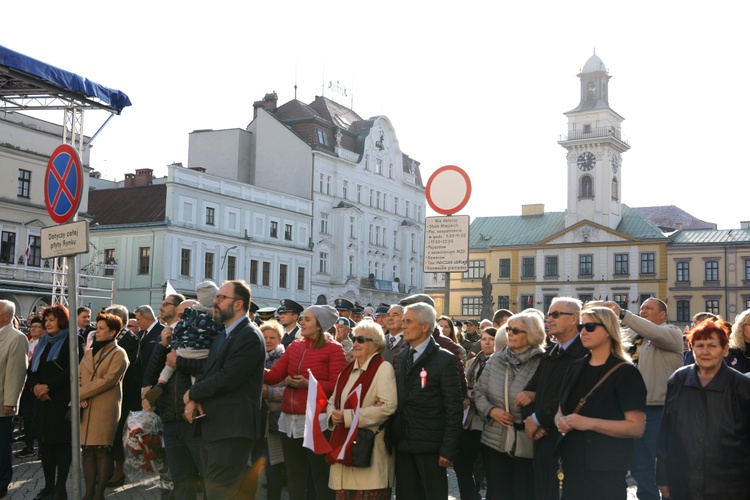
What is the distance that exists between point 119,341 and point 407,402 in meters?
5.09

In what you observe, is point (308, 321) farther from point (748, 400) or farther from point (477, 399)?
point (748, 400)

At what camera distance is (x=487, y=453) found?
7707 mm

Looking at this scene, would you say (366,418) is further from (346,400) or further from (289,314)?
(289,314)

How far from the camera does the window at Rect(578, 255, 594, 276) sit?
7950cm

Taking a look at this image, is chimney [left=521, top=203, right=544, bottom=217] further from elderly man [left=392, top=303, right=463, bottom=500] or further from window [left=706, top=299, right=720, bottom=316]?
elderly man [left=392, top=303, right=463, bottom=500]

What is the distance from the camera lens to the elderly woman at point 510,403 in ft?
24.4

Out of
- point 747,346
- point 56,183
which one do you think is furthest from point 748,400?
point 56,183

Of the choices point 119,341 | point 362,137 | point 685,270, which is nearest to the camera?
point 119,341

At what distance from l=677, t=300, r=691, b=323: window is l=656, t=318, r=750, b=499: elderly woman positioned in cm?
7286

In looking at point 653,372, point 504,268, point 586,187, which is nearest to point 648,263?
point 586,187

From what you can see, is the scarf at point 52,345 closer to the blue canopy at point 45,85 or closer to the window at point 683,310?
Answer: the blue canopy at point 45,85

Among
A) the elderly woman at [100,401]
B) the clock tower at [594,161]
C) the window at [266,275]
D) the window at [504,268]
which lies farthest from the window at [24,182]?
the clock tower at [594,161]

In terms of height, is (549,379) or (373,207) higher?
(373,207)

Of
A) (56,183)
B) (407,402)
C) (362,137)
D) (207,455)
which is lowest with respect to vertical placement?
(207,455)
